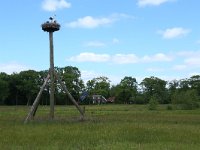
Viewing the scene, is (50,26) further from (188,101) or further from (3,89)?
(3,89)

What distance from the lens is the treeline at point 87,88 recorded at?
139500 millimetres

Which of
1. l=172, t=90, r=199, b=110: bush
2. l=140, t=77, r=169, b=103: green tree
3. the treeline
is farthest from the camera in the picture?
l=140, t=77, r=169, b=103: green tree

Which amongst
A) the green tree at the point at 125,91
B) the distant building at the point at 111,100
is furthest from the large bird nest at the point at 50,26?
the distant building at the point at 111,100

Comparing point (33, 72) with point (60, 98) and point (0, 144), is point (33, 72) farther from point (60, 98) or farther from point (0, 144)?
point (0, 144)

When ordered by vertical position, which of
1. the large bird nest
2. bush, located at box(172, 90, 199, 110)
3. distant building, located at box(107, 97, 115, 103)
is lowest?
bush, located at box(172, 90, 199, 110)

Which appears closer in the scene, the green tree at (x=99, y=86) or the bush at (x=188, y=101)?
the bush at (x=188, y=101)

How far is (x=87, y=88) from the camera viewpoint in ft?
551

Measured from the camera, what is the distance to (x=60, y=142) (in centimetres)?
1580

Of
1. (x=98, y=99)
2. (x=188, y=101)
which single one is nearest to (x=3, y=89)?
(x=98, y=99)

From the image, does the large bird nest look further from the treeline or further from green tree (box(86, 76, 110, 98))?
green tree (box(86, 76, 110, 98))

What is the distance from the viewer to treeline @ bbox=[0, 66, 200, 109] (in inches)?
5492

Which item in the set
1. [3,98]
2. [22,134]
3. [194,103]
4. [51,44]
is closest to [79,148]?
[22,134]

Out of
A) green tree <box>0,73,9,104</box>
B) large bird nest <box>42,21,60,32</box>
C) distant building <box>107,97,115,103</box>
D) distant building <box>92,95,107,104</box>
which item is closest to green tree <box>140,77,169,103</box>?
distant building <box>107,97,115,103</box>

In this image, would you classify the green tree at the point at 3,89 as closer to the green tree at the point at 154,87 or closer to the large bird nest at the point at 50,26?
the green tree at the point at 154,87
